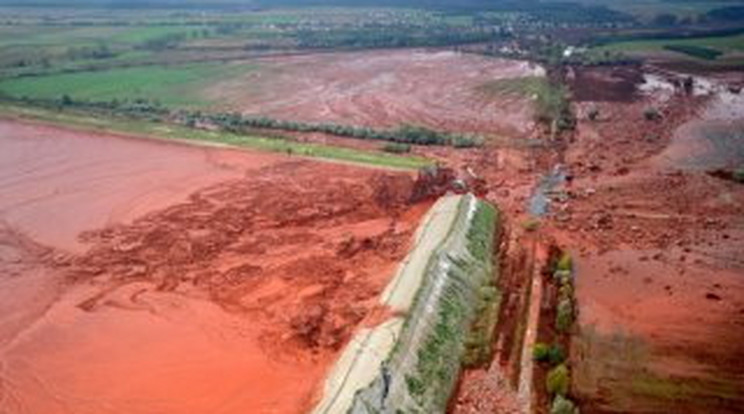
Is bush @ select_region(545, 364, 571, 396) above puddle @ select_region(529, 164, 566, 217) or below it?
below

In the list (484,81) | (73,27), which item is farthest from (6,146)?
(73,27)

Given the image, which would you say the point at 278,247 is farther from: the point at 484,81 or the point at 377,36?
the point at 377,36

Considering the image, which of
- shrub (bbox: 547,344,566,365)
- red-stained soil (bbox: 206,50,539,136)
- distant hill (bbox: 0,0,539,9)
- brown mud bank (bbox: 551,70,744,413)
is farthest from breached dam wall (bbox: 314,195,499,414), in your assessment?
distant hill (bbox: 0,0,539,9)

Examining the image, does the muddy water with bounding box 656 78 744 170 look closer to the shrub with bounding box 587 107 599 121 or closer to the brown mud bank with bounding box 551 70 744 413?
the brown mud bank with bounding box 551 70 744 413

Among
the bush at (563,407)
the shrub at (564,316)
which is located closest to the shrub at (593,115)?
the shrub at (564,316)

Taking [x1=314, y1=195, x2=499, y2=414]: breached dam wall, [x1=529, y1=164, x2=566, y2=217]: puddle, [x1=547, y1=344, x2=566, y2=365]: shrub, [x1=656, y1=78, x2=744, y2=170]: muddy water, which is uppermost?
[x1=314, y1=195, x2=499, y2=414]: breached dam wall

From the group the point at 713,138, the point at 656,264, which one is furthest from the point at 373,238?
the point at 713,138
